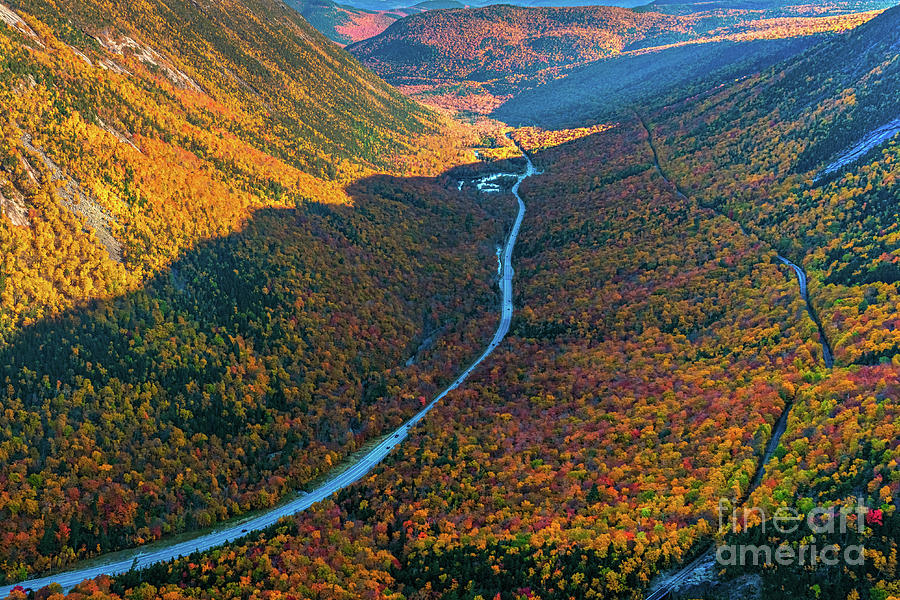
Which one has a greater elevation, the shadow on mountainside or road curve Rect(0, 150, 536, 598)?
the shadow on mountainside

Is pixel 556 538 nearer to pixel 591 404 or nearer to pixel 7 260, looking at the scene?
pixel 591 404

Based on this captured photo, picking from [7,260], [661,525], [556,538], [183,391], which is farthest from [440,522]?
[7,260]

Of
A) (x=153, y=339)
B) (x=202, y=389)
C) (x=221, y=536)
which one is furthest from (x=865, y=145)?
(x=153, y=339)

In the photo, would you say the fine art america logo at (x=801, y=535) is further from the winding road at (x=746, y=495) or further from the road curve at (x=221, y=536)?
the road curve at (x=221, y=536)

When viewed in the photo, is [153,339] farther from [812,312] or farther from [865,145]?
[865,145]

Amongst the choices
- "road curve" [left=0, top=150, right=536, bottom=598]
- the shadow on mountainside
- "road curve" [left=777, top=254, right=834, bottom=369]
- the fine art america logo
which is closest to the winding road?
"road curve" [left=777, top=254, right=834, bottom=369]

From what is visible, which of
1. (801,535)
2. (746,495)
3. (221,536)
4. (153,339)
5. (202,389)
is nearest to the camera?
(801,535)

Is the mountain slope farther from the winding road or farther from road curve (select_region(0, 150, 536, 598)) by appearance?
the winding road

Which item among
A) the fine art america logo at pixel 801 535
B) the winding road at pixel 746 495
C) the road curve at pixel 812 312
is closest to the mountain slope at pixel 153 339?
the winding road at pixel 746 495
